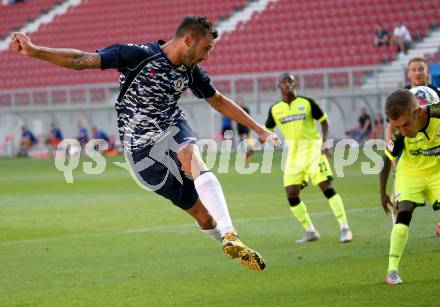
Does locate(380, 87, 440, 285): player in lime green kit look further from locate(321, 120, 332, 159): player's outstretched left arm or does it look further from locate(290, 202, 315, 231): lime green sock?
locate(321, 120, 332, 159): player's outstretched left arm

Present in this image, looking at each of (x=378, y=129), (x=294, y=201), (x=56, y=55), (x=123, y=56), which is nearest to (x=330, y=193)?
(x=294, y=201)

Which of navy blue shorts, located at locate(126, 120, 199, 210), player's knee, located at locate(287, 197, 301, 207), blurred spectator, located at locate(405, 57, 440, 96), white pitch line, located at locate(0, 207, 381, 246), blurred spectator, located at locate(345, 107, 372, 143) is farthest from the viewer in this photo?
blurred spectator, located at locate(345, 107, 372, 143)

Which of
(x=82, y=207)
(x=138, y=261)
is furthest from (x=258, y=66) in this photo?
(x=138, y=261)

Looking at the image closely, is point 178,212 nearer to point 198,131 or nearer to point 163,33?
point 198,131

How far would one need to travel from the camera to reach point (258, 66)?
1441 inches

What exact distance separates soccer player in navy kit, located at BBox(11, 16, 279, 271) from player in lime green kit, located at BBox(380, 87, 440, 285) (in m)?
1.34

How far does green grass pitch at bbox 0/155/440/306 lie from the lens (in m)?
8.55

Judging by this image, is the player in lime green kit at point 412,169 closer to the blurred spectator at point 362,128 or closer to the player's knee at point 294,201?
the player's knee at point 294,201

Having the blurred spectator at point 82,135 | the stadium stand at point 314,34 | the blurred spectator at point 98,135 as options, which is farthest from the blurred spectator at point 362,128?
the blurred spectator at point 82,135

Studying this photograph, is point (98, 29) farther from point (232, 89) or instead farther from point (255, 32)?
point (232, 89)

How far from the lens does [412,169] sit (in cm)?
904

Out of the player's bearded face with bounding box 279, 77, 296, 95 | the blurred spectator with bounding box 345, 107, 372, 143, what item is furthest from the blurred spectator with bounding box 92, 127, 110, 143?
the player's bearded face with bounding box 279, 77, 296, 95

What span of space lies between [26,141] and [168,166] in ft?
102

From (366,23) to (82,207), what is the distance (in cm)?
2022
